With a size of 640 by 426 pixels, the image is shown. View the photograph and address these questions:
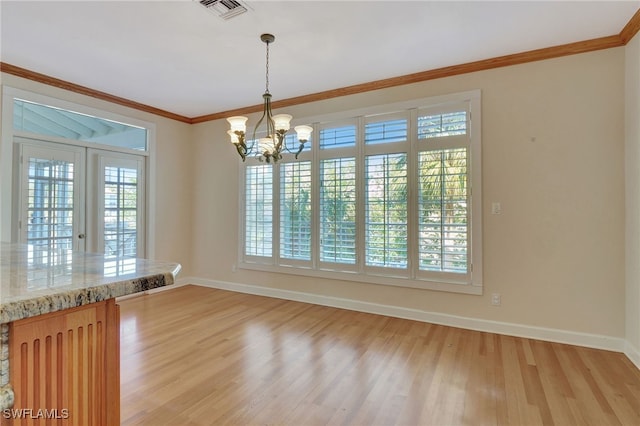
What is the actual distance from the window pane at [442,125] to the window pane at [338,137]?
34.6 inches

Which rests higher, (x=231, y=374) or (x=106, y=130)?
(x=106, y=130)

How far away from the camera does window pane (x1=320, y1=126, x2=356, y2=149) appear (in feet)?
13.9

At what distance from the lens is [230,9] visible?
2.53 metres

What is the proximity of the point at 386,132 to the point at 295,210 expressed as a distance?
165 cm

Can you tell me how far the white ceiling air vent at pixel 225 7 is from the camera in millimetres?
2439

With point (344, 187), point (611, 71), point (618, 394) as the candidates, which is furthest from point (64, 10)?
point (618, 394)

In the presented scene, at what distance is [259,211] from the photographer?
495 cm

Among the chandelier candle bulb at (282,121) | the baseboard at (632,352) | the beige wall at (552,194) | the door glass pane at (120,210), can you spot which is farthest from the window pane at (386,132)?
the door glass pane at (120,210)

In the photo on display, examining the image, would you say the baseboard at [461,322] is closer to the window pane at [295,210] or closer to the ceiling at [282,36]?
the window pane at [295,210]

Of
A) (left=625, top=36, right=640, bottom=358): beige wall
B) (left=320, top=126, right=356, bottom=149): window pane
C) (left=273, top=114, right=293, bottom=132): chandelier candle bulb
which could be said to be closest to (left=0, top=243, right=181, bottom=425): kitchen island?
(left=273, top=114, right=293, bottom=132): chandelier candle bulb

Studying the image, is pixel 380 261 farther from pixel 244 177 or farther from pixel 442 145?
pixel 244 177

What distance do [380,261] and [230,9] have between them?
302 centimetres

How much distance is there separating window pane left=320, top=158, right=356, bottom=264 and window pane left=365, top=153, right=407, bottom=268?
210mm

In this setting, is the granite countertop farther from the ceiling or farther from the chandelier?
the ceiling
